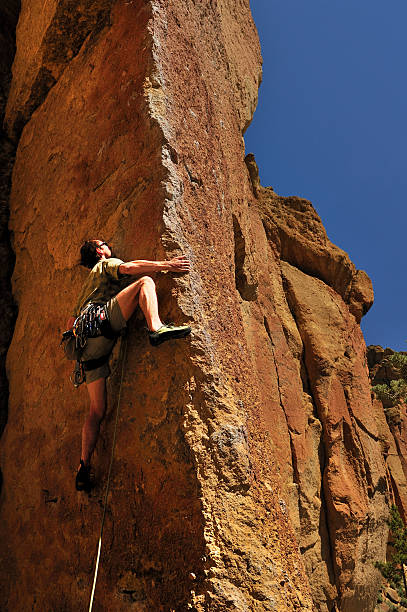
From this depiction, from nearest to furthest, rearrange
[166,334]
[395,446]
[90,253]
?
[166,334] → [90,253] → [395,446]

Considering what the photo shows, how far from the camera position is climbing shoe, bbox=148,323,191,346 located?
2.39m

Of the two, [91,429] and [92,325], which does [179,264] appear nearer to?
[92,325]

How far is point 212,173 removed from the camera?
384cm

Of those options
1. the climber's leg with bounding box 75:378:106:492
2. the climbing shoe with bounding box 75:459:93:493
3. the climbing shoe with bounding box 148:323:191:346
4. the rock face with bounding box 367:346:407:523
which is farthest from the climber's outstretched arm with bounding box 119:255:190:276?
the rock face with bounding box 367:346:407:523

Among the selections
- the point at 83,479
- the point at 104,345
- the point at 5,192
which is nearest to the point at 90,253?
the point at 104,345

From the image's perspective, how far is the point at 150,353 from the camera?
8.91 feet

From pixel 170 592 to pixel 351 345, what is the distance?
7226mm

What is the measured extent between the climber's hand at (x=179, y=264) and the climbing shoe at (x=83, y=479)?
3.87 feet

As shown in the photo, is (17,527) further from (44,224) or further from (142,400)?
(44,224)

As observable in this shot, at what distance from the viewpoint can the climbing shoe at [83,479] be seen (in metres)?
2.72

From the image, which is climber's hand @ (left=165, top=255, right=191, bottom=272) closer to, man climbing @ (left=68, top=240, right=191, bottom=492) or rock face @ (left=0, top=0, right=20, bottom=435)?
man climbing @ (left=68, top=240, right=191, bottom=492)

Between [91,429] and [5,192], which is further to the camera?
[5,192]

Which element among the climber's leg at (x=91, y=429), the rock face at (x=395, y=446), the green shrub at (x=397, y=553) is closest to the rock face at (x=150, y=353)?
the climber's leg at (x=91, y=429)

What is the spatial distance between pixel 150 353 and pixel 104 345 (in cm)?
29
